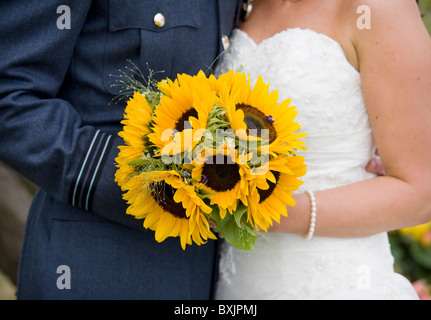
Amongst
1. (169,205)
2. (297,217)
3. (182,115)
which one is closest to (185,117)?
(182,115)

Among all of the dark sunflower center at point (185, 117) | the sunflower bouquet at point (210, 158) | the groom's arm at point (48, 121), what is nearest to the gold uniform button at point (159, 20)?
the groom's arm at point (48, 121)

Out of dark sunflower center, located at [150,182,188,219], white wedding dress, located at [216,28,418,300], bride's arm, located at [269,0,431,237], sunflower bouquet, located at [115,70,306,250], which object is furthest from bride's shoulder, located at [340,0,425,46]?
dark sunflower center, located at [150,182,188,219]

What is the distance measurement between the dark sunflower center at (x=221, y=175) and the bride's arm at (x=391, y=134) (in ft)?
1.59

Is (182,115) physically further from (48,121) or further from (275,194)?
(48,121)

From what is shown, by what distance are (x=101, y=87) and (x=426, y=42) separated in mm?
1122

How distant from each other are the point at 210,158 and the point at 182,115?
18cm

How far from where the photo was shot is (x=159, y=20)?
1533 mm

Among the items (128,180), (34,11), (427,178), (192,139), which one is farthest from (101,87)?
(427,178)

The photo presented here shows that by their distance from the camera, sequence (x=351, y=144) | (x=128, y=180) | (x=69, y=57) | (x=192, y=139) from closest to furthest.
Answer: (x=192, y=139), (x=128, y=180), (x=69, y=57), (x=351, y=144)

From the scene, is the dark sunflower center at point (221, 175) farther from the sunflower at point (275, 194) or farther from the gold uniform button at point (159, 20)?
the gold uniform button at point (159, 20)

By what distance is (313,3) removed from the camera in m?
1.74

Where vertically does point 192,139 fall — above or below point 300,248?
above

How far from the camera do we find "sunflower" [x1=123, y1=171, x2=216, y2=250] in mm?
1163

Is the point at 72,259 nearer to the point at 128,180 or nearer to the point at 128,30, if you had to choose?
the point at 128,180
